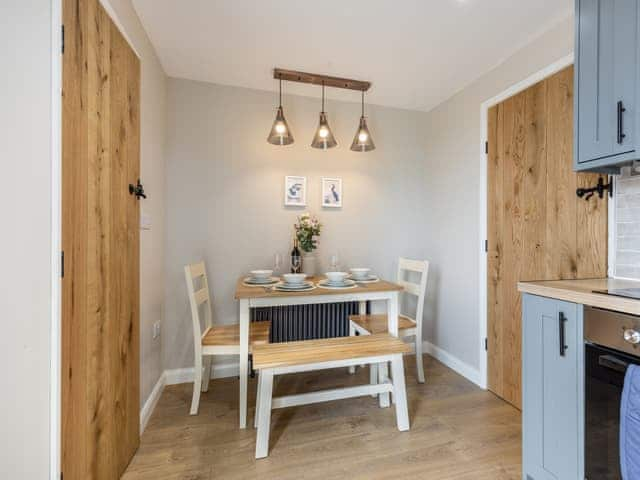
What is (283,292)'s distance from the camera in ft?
6.32

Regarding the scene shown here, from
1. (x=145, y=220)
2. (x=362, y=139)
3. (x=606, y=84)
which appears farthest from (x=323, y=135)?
(x=606, y=84)

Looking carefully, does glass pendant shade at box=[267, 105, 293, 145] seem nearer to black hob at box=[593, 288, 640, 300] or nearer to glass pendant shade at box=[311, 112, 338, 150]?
glass pendant shade at box=[311, 112, 338, 150]

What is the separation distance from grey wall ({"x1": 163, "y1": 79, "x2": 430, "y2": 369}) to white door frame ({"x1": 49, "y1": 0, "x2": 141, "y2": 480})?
150cm

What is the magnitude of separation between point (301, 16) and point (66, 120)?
1.43m

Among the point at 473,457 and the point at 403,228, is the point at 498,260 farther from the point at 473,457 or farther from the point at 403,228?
the point at 473,457

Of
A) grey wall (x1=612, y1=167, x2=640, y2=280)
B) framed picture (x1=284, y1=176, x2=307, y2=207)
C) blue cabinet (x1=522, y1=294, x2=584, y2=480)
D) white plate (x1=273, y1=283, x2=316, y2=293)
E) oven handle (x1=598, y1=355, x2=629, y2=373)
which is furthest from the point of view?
framed picture (x1=284, y1=176, x2=307, y2=207)

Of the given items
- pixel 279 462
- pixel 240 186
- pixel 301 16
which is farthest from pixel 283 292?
pixel 301 16

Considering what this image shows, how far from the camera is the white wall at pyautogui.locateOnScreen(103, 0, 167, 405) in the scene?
193 cm

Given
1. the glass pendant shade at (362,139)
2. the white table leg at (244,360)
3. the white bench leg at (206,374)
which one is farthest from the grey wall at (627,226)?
the white bench leg at (206,374)

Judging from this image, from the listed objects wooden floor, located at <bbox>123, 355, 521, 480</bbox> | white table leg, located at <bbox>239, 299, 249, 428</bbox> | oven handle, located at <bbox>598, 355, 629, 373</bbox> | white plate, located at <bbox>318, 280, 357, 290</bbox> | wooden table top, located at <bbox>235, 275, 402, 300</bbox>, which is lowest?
Result: wooden floor, located at <bbox>123, 355, 521, 480</bbox>

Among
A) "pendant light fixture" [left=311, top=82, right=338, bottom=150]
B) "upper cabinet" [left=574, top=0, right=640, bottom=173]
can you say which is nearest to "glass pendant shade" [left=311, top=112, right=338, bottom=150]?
"pendant light fixture" [left=311, top=82, right=338, bottom=150]

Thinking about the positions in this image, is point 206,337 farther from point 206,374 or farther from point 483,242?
point 483,242

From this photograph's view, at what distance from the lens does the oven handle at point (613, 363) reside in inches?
40.8
